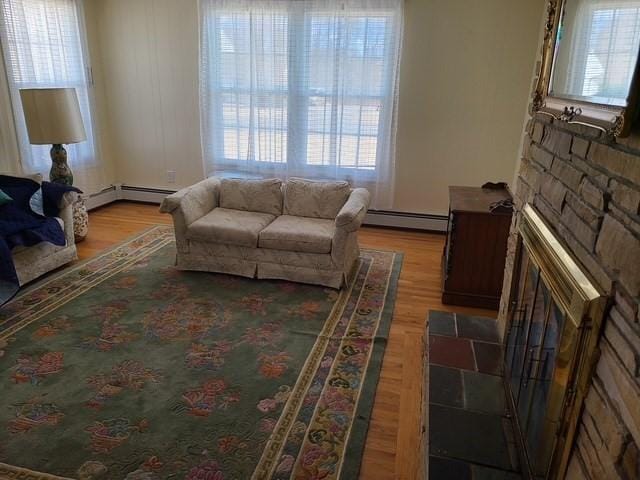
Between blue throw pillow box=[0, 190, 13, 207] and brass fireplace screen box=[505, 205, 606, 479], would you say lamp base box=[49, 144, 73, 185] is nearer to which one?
blue throw pillow box=[0, 190, 13, 207]

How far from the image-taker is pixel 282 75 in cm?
459

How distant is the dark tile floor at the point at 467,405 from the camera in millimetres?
1614

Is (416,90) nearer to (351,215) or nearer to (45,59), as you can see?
(351,215)

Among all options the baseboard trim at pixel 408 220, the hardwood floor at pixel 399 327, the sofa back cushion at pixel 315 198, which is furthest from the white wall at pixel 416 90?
the sofa back cushion at pixel 315 198

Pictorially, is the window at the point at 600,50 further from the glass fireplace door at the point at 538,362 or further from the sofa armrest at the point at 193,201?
the sofa armrest at the point at 193,201

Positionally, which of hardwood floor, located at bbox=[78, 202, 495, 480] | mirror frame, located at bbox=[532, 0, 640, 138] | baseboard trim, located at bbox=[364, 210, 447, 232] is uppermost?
mirror frame, located at bbox=[532, 0, 640, 138]

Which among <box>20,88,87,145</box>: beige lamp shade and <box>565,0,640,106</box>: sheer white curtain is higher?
<box>565,0,640,106</box>: sheer white curtain

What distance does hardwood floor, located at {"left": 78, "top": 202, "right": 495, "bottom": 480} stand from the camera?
196 cm

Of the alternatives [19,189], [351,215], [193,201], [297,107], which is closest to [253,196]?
[193,201]

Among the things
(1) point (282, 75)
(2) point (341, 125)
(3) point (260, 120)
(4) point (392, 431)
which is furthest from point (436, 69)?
(4) point (392, 431)

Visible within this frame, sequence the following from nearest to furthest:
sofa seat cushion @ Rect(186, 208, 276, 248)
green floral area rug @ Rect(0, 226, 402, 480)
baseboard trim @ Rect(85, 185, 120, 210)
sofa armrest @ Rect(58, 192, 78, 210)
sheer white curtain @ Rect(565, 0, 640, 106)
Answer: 1. sheer white curtain @ Rect(565, 0, 640, 106)
2. green floral area rug @ Rect(0, 226, 402, 480)
3. sofa seat cushion @ Rect(186, 208, 276, 248)
4. sofa armrest @ Rect(58, 192, 78, 210)
5. baseboard trim @ Rect(85, 185, 120, 210)

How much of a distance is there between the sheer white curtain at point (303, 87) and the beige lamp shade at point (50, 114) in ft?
4.46

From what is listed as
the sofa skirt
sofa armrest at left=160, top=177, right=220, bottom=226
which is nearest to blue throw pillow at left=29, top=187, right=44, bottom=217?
sofa armrest at left=160, top=177, right=220, bottom=226

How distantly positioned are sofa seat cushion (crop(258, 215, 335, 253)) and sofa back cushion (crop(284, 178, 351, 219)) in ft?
0.82
